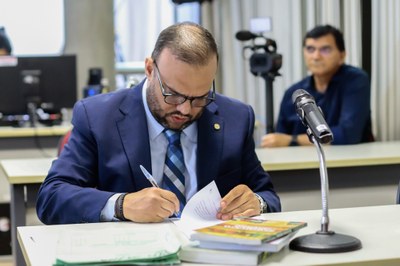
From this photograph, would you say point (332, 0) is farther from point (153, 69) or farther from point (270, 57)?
point (153, 69)

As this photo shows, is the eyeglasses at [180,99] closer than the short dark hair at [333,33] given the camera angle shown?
Yes

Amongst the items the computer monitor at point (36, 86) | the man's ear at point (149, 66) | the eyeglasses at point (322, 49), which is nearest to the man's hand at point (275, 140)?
the eyeglasses at point (322, 49)

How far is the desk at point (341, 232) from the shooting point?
5.42ft

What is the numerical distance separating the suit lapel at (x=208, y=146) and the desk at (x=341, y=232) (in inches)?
11.5

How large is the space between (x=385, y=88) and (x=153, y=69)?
113 inches

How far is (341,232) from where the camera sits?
1921mm

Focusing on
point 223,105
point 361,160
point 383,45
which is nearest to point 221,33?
point 383,45

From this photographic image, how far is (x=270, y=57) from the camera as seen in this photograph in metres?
4.58

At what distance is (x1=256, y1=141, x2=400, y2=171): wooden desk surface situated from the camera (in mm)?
3408

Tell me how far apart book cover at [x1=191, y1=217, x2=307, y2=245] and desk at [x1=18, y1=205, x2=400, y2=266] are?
5 centimetres

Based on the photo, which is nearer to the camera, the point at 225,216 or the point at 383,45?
the point at 225,216

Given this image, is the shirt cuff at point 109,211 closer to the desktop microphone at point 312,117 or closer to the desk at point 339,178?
the desktop microphone at point 312,117

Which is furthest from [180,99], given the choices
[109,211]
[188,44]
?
[109,211]

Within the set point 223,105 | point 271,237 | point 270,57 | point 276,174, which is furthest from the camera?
point 270,57
